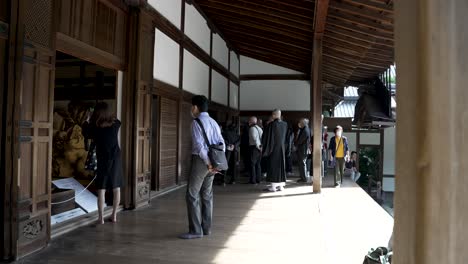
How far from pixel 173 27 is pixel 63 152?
2.62m

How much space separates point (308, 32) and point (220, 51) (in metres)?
2.72

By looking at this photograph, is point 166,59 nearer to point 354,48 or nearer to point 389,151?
point 354,48

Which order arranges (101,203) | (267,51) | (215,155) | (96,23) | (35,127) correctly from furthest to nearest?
(267,51) < (96,23) < (101,203) < (215,155) < (35,127)

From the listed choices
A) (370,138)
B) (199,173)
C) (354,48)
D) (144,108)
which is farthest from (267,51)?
(370,138)

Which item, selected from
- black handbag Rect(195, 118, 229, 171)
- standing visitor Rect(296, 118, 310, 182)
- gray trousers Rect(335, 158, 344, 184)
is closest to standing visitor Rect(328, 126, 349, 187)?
gray trousers Rect(335, 158, 344, 184)

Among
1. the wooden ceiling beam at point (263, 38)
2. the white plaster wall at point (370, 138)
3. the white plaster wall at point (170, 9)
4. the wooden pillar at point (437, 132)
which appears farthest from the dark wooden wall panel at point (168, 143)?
the white plaster wall at point (370, 138)

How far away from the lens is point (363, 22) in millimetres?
4879

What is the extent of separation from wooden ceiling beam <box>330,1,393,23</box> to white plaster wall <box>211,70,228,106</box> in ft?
13.4

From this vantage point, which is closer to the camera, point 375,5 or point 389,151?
point 375,5

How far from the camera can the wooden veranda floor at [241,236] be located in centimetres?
282

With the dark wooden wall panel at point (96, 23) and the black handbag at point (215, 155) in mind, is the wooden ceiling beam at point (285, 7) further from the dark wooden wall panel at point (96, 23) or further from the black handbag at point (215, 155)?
the black handbag at point (215, 155)

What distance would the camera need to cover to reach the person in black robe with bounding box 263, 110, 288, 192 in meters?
6.04

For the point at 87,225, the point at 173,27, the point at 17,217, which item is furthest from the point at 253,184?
the point at 17,217

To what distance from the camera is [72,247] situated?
2988 mm
